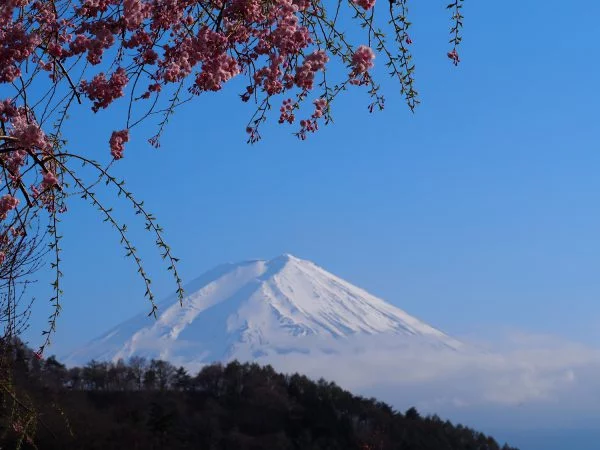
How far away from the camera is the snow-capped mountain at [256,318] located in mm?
135625

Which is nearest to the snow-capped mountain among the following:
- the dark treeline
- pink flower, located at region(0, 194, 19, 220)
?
the dark treeline

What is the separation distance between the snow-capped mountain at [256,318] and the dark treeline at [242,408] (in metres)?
66.0

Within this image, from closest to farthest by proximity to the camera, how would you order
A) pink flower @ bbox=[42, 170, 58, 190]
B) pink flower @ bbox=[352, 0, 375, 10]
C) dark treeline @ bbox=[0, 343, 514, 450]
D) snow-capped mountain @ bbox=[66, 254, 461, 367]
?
pink flower @ bbox=[352, 0, 375, 10]
pink flower @ bbox=[42, 170, 58, 190]
dark treeline @ bbox=[0, 343, 514, 450]
snow-capped mountain @ bbox=[66, 254, 461, 367]

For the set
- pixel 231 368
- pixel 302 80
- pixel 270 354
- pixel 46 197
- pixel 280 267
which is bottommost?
pixel 46 197

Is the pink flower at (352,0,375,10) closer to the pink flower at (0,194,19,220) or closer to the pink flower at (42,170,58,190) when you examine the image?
the pink flower at (42,170,58,190)

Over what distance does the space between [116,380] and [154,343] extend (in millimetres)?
101074

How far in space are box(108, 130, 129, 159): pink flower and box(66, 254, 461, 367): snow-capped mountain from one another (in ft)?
404

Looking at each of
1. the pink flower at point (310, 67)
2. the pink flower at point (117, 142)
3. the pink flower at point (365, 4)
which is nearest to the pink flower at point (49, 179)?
the pink flower at point (117, 142)

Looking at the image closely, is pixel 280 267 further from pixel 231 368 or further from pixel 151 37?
pixel 151 37

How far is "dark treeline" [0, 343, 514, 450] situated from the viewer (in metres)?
50.5

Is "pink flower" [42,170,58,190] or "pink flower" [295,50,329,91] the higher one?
"pink flower" [295,50,329,91]

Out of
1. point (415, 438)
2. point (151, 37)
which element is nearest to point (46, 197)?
point (151, 37)

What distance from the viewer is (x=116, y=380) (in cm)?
5925

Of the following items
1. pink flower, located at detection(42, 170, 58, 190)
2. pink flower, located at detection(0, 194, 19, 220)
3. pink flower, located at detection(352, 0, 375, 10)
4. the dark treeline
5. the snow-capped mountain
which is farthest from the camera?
the snow-capped mountain
